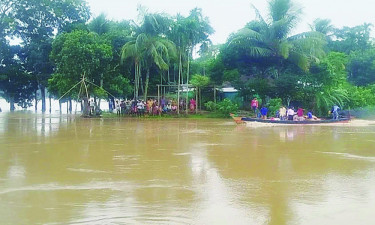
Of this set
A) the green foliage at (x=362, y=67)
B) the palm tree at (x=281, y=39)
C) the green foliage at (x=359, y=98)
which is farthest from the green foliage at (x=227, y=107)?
the green foliage at (x=362, y=67)

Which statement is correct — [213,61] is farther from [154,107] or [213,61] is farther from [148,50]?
[154,107]

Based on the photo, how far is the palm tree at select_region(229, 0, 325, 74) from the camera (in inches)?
984

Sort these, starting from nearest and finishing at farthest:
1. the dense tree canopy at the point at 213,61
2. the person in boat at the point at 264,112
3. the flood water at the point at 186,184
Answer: the flood water at the point at 186,184 → the person in boat at the point at 264,112 → the dense tree canopy at the point at 213,61

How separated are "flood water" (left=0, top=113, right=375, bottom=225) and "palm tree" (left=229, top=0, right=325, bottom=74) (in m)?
15.1

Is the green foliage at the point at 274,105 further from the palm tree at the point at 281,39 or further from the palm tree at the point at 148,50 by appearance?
the palm tree at the point at 148,50

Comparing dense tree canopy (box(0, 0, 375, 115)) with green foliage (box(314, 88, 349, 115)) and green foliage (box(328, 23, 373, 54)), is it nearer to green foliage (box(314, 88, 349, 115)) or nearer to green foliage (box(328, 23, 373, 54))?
green foliage (box(314, 88, 349, 115))

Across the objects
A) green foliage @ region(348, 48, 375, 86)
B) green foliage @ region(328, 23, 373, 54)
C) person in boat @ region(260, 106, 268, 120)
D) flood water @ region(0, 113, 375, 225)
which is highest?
green foliage @ region(328, 23, 373, 54)

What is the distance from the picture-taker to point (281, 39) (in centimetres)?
2577

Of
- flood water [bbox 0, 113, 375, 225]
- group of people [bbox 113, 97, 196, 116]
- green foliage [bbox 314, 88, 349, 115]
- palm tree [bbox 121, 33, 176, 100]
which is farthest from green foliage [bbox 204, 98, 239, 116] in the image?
flood water [bbox 0, 113, 375, 225]

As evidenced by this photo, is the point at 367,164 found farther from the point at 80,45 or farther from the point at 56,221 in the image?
the point at 80,45

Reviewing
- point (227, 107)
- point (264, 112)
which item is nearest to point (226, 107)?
A: point (227, 107)

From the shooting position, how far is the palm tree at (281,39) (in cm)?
2500

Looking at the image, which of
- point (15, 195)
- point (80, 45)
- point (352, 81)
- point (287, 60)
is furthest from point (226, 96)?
point (15, 195)

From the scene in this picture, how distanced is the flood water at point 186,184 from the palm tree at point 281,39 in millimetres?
15065
